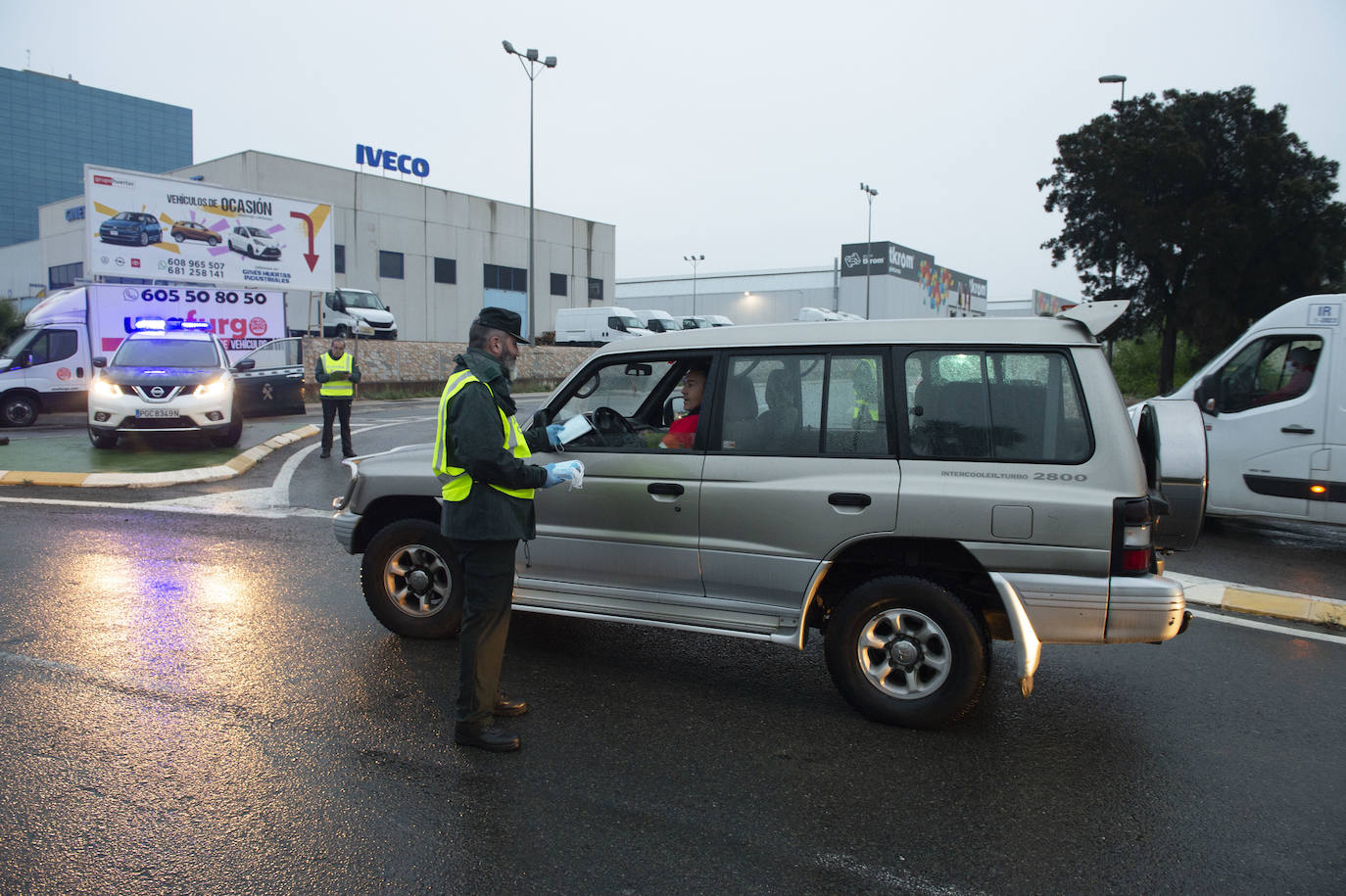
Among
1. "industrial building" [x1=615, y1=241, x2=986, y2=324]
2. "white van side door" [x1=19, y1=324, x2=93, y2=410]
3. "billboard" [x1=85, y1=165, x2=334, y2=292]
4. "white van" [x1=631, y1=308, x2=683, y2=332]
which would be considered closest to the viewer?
"white van side door" [x1=19, y1=324, x2=93, y2=410]

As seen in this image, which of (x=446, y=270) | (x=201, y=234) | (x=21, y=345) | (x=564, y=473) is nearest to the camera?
(x=564, y=473)

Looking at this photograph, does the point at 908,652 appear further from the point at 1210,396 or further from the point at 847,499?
the point at 1210,396

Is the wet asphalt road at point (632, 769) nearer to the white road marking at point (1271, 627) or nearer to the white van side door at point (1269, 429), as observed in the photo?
the white road marking at point (1271, 627)

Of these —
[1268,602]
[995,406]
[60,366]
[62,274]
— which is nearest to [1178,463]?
[1268,602]

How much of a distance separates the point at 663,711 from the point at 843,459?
147cm

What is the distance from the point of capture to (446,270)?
47812mm

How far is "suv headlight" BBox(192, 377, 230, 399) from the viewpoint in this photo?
13.2 metres

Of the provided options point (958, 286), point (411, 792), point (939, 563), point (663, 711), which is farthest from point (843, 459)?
point (958, 286)

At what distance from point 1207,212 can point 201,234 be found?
25.8m

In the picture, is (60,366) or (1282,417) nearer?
(1282,417)

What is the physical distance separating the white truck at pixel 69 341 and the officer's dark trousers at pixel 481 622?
17.2 m

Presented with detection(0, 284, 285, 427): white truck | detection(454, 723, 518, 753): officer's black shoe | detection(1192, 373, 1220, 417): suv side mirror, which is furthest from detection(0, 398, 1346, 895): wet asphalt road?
detection(0, 284, 285, 427): white truck

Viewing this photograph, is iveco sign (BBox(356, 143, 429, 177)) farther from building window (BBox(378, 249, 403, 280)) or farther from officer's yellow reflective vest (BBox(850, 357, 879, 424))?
officer's yellow reflective vest (BBox(850, 357, 879, 424))

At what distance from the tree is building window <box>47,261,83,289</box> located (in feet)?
179
